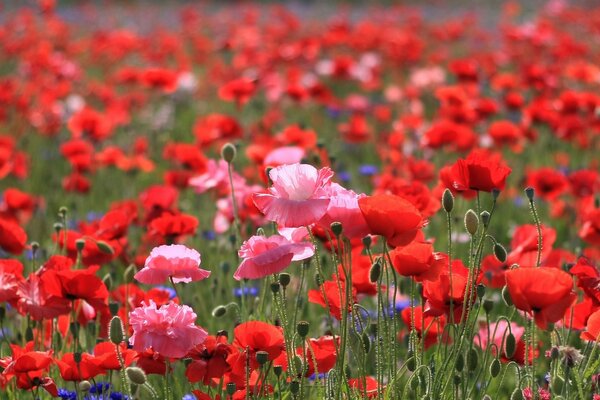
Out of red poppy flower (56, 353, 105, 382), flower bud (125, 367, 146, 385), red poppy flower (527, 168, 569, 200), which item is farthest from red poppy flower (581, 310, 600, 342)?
red poppy flower (527, 168, 569, 200)

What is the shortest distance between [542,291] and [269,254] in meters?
0.46

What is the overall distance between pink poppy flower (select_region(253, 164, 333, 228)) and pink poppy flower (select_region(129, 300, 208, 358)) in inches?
9.3

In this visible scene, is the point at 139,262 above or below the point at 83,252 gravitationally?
below

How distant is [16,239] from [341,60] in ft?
12.0

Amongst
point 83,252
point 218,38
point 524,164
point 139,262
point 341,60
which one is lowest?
point 218,38

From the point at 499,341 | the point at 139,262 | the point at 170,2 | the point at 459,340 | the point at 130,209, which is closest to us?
the point at 459,340

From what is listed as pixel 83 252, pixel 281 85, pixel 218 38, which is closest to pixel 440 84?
pixel 281 85

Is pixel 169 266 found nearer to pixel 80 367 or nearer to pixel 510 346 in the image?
pixel 80 367

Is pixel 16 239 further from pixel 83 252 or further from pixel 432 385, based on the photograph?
pixel 432 385

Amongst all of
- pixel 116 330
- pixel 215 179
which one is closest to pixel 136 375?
pixel 116 330

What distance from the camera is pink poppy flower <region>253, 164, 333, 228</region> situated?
1.53 meters

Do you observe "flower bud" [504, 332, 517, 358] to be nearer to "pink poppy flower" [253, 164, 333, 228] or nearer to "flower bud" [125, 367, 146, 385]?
"pink poppy flower" [253, 164, 333, 228]

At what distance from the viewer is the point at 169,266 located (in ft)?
5.57

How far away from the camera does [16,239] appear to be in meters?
2.21
